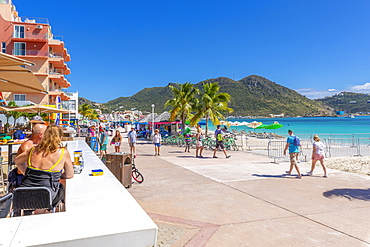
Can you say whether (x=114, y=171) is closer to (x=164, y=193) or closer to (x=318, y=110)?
(x=164, y=193)

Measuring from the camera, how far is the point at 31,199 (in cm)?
336

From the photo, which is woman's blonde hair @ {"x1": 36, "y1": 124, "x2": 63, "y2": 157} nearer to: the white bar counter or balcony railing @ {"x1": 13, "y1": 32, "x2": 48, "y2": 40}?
the white bar counter

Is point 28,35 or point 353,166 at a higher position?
point 28,35

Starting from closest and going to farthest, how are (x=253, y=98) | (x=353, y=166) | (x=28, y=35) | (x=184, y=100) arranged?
(x=353, y=166) < (x=184, y=100) < (x=28, y=35) < (x=253, y=98)

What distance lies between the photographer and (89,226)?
9.75 ft

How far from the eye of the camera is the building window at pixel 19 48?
119 ft

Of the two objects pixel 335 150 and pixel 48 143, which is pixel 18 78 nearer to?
pixel 48 143

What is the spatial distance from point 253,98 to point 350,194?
13740cm

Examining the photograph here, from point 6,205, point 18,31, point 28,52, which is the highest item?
point 18,31

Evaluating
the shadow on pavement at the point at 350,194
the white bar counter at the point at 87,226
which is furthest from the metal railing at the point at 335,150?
the white bar counter at the point at 87,226

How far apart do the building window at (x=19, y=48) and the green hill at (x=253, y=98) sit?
283ft

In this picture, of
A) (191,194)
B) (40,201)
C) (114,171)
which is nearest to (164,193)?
(191,194)

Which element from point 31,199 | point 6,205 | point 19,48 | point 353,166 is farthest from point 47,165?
point 19,48

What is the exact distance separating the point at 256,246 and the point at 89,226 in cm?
261
